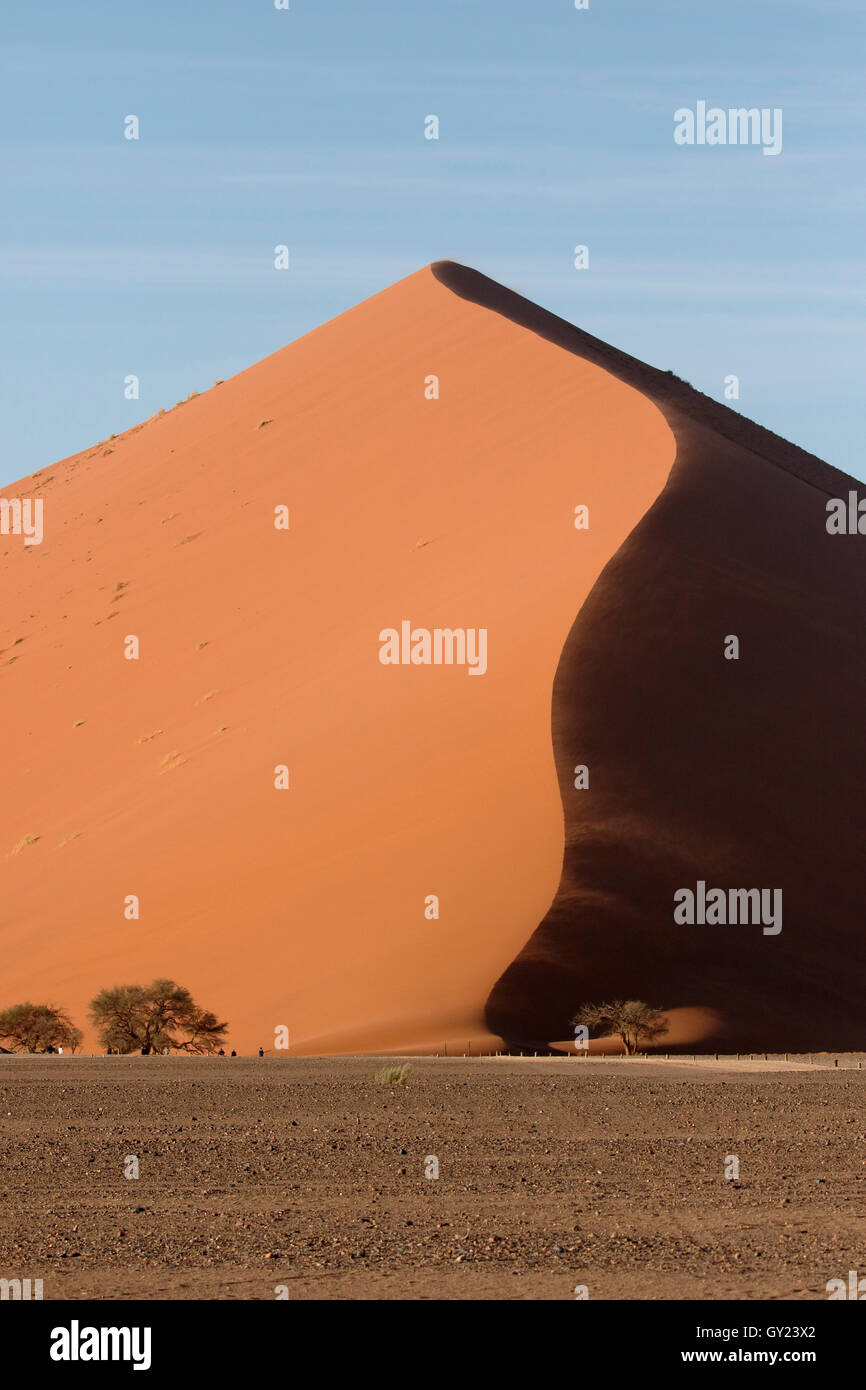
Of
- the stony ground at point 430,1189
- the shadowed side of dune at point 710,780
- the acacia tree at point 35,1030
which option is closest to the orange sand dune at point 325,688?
the shadowed side of dune at point 710,780

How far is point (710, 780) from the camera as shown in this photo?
107 ft

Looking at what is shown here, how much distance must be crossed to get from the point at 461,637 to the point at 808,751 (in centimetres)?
752

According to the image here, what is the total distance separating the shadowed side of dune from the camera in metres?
28.6

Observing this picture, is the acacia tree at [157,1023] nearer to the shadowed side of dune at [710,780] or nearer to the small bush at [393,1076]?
the shadowed side of dune at [710,780]

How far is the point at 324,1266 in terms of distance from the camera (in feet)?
26.9

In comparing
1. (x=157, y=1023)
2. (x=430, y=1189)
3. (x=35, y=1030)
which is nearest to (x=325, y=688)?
(x=35, y=1030)

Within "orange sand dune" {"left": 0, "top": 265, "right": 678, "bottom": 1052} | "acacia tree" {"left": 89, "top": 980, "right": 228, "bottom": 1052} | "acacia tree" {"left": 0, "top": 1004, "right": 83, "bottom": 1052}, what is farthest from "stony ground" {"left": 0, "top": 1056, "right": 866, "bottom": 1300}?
"acacia tree" {"left": 0, "top": 1004, "right": 83, "bottom": 1052}

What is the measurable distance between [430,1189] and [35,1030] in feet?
65.2

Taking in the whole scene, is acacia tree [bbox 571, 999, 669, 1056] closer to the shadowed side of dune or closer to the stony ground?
the shadowed side of dune

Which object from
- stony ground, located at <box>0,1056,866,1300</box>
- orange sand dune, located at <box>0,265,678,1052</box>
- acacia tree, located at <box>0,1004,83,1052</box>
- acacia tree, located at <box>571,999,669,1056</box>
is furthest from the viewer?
orange sand dune, located at <box>0,265,678,1052</box>

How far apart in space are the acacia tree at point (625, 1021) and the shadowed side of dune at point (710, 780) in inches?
14.1

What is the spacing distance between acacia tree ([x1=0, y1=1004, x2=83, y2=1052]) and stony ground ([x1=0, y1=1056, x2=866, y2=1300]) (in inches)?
362
